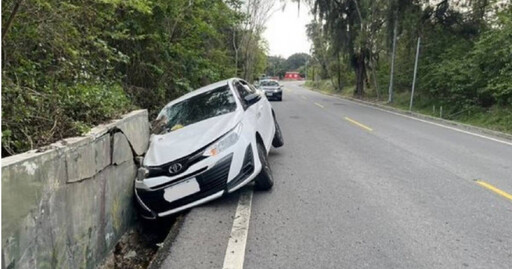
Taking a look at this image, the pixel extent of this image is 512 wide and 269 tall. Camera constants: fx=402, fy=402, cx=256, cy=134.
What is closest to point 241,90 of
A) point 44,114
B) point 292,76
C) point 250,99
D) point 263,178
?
point 250,99

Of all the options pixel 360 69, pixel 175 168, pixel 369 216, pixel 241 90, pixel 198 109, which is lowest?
pixel 369 216

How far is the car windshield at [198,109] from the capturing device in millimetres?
5980

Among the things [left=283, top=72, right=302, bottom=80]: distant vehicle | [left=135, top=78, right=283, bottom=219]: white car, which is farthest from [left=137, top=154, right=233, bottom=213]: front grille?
[left=283, top=72, right=302, bottom=80]: distant vehicle

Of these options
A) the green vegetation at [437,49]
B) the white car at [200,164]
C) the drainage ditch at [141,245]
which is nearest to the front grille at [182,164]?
the white car at [200,164]

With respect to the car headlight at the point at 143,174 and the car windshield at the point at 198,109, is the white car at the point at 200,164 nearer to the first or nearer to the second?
the car headlight at the point at 143,174

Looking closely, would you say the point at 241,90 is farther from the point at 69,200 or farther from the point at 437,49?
the point at 437,49

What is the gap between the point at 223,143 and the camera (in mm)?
4926

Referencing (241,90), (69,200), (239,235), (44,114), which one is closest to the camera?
(69,200)

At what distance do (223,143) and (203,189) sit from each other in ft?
1.99

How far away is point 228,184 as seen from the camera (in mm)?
4887

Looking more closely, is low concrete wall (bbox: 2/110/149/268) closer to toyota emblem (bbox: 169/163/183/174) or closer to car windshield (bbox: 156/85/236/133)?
toyota emblem (bbox: 169/163/183/174)

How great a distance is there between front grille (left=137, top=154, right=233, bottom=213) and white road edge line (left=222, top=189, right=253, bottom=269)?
1.23ft

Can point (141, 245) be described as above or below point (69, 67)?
below

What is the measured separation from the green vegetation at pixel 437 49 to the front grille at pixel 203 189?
442 inches
